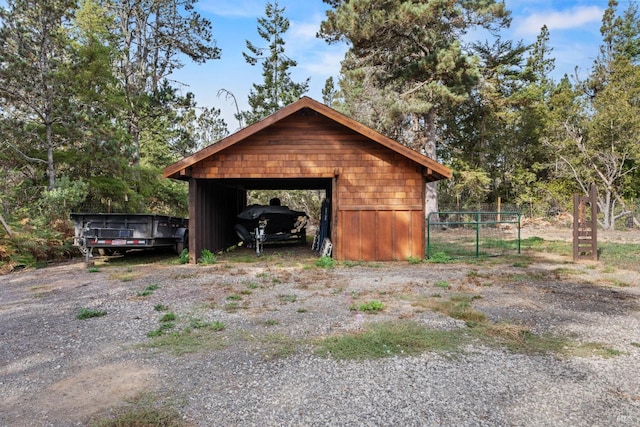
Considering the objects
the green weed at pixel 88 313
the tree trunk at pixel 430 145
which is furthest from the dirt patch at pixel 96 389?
the tree trunk at pixel 430 145

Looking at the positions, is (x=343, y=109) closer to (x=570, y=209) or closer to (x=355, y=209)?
(x=570, y=209)

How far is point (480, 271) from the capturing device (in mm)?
9211

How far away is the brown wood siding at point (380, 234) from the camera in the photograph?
36.2 feet

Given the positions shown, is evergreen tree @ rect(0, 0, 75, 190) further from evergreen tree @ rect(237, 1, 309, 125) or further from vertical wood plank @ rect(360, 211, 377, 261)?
evergreen tree @ rect(237, 1, 309, 125)

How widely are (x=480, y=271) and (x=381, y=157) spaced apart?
3896mm

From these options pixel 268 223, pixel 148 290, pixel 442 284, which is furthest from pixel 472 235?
pixel 148 290

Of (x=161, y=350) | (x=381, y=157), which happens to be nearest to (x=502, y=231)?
(x=381, y=157)

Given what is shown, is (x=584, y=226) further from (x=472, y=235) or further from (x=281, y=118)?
(x=472, y=235)

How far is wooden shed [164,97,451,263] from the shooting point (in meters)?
10.8

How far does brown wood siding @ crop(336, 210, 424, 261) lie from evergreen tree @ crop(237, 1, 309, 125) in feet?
81.4

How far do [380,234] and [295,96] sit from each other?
24.9 m

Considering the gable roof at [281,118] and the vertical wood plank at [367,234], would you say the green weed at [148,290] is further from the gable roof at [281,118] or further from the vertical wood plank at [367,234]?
the vertical wood plank at [367,234]

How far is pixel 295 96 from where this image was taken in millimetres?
33469

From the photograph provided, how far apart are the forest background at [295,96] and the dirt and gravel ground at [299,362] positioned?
6824 mm
